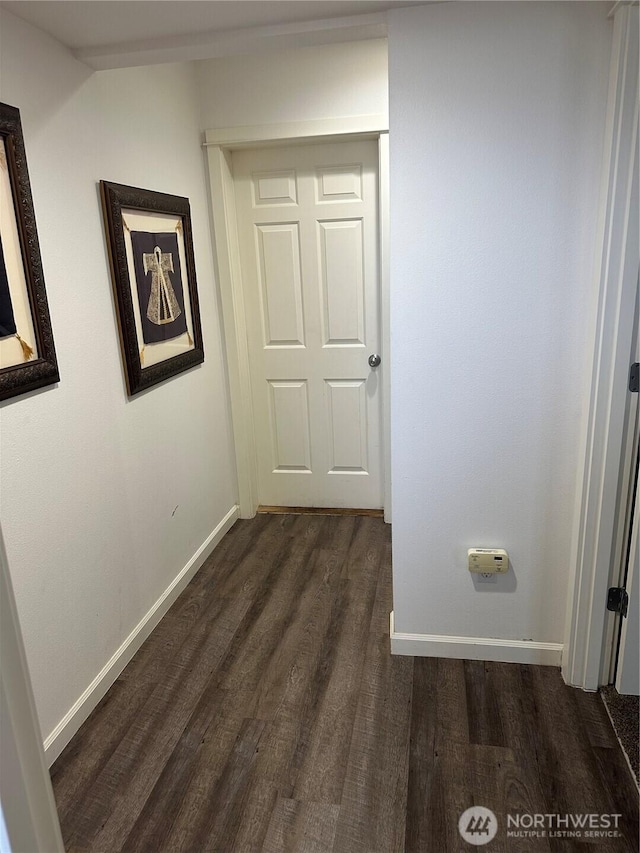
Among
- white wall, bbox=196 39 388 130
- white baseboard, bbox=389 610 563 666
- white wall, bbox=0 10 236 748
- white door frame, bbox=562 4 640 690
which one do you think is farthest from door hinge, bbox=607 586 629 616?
white wall, bbox=196 39 388 130

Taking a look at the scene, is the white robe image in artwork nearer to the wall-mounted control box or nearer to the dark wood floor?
the dark wood floor

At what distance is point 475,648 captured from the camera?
2.15 m

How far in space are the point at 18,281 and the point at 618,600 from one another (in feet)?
6.67

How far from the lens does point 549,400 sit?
1.88 m

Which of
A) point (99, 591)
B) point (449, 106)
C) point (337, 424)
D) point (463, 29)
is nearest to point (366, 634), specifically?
point (99, 591)

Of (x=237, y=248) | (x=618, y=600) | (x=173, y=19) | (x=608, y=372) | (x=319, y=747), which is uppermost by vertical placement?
(x=173, y=19)

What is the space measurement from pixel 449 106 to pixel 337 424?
6.16ft

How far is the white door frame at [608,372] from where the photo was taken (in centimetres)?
157

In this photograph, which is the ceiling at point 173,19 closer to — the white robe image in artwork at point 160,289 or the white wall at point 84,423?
the white wall at point 84,423

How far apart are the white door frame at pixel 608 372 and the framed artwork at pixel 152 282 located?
1.57 m

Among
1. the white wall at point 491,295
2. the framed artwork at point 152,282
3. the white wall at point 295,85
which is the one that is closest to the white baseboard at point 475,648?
the white wall at point 491,295

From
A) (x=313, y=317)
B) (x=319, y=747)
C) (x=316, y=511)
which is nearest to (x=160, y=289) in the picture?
(x=313, y=317)

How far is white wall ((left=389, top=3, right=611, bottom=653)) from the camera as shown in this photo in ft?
5.46

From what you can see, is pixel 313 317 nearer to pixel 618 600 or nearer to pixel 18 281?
pixel 18 281
